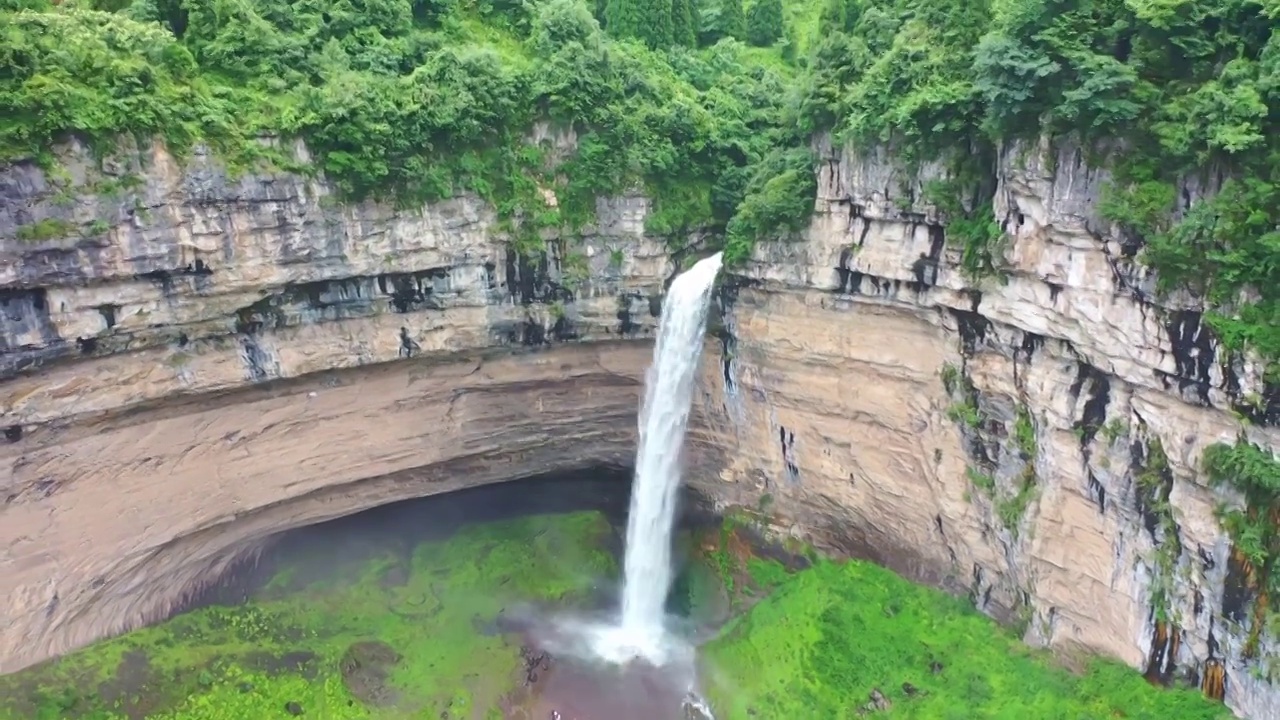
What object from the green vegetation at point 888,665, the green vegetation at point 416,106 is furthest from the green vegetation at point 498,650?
the green vegetation at point 416,106

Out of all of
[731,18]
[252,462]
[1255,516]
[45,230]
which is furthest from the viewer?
[731,18]

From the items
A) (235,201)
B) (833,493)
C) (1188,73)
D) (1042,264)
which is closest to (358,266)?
(235,201)

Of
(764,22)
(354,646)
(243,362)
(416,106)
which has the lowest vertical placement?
(354,646)

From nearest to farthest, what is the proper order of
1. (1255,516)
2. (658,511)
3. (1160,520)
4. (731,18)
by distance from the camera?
(1255,516), (1160,520), (658,511), (731,18)

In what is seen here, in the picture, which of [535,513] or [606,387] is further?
[535,513]

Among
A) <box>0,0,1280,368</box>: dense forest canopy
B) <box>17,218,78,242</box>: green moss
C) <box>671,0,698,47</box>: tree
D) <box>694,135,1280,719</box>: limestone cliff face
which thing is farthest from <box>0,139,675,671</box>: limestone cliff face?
<box>671,0,698,47</box>: tree

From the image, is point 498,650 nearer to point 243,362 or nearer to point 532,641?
point 532,641

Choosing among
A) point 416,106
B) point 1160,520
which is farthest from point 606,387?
point 1160,520

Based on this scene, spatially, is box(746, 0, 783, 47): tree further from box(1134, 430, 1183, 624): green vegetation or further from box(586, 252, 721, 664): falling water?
box(1134, 430, 1183, 624): green vegetation
